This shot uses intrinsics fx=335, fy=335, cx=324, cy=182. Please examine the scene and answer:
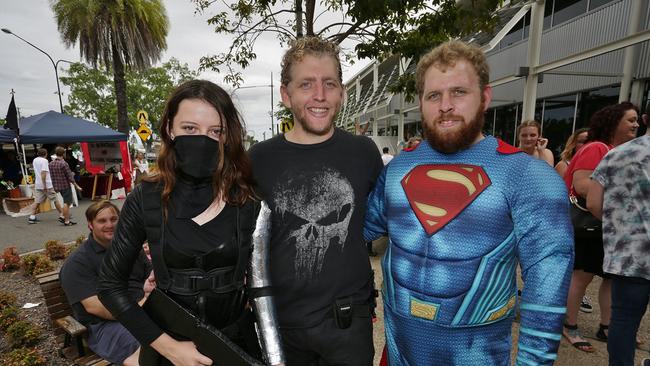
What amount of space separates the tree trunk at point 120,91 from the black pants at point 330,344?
16019 millimetres

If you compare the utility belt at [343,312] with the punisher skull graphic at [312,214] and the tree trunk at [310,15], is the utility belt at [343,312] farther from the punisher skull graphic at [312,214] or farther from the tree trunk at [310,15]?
the tree trunk at [310,15]

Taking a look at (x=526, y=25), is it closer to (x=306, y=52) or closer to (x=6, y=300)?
(x=306, y=52)

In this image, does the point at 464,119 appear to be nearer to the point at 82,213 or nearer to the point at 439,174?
the point at 439,174

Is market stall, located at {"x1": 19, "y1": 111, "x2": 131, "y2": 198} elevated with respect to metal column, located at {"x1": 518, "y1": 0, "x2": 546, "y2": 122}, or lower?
lower

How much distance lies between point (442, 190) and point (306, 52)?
1.04m

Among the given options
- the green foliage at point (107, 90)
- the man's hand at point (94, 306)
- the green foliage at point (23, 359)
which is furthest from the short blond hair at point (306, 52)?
the green foliage at point (107, 90)

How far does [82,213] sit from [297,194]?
11.3m

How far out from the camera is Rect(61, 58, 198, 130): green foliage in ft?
112

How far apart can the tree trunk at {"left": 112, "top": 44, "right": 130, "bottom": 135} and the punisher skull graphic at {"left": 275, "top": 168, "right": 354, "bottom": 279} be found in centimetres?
1579

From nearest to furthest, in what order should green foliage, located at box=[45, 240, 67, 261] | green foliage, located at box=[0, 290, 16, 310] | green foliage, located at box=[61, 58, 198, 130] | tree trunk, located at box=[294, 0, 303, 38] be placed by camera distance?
green foliage, located at box=[0, 290, 16, 310], tree trunk, located at box=[294, 0, 303, 38], green foliage, located at box=[45, 240, 67, 261], green foliage, located at box=[61, 58, 198, 130]

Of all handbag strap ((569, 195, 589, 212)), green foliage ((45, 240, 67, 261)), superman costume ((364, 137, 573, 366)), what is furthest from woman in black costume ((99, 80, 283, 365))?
green foliage ((45, 240, 67, 261))

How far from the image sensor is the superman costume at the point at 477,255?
1287 millimetres

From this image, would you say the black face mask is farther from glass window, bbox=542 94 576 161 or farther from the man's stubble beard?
glass window, bbox=542 94 576 161

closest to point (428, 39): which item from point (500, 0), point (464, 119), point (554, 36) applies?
point (500, 0)
